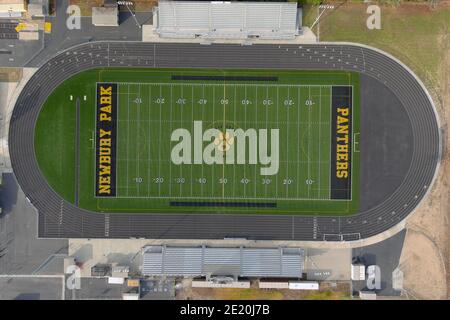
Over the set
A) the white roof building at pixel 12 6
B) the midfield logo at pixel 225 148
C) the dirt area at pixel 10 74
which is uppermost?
the white roof building at pixel 12 6

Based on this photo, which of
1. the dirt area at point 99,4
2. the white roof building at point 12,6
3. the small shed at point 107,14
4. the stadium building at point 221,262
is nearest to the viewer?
the stadium building at point 221,262

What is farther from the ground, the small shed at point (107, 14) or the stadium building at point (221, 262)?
the small shed at point (107, 14)

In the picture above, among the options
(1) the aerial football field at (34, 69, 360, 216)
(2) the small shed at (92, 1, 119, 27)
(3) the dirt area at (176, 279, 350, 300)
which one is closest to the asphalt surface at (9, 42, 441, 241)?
(1) the aerial football field at (34, 69, 360, 216)

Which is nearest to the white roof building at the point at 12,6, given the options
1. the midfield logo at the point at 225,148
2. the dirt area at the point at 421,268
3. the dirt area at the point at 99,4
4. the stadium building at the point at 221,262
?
the dirt area at the point at 99,4

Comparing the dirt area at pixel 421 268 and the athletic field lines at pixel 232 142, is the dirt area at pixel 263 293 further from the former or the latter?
the athletic field lines at pixel 232 142

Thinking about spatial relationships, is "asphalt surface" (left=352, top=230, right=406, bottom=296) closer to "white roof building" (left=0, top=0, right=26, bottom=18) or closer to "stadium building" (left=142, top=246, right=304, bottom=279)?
"stadium building" (left=142, top=246, right=304, bottom=279)

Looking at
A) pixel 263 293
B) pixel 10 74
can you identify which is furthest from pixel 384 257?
pixel 10 74
